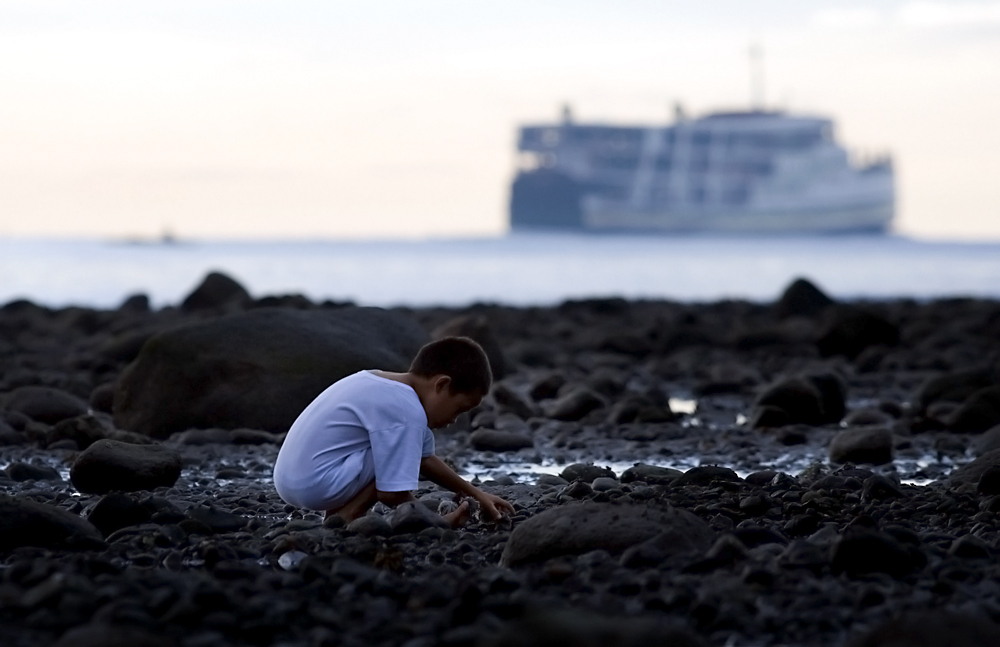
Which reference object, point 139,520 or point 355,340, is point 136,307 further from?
point 139,520

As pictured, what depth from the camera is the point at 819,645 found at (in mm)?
2324

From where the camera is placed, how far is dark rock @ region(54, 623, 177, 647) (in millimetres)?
1977

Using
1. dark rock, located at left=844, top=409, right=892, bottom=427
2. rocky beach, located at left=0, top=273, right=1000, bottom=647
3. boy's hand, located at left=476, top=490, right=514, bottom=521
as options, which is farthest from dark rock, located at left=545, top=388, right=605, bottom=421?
boy's hand, located at left=476, top=490, right=514, bottom=521

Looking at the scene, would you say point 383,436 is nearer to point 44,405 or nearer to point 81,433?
point 81,433

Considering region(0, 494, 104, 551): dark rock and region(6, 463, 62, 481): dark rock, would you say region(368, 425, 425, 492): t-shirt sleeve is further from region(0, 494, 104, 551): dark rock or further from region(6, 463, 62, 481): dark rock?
region(6, 463, 62, 481): dark rock

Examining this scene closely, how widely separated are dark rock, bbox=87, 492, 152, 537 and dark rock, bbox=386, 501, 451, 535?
686 mm

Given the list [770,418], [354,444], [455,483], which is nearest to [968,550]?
[455,483]

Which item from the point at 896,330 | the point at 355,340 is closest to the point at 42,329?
the point at 355,340

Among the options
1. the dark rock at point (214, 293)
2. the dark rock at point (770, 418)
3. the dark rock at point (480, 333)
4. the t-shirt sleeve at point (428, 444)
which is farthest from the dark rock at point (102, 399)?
the dark rock at point (214, 293)

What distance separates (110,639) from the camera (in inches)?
78.0

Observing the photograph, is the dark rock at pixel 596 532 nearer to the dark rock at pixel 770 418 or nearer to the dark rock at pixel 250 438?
the dark rock at pixel 250 438

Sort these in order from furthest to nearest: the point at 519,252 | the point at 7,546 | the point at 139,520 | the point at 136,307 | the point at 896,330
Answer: the point at 519,252, the point at 136,307, the point at 896,330, the point at 139,520, the point at 7,546

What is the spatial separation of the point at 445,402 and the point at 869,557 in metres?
1.18

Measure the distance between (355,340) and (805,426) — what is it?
2166 mm
